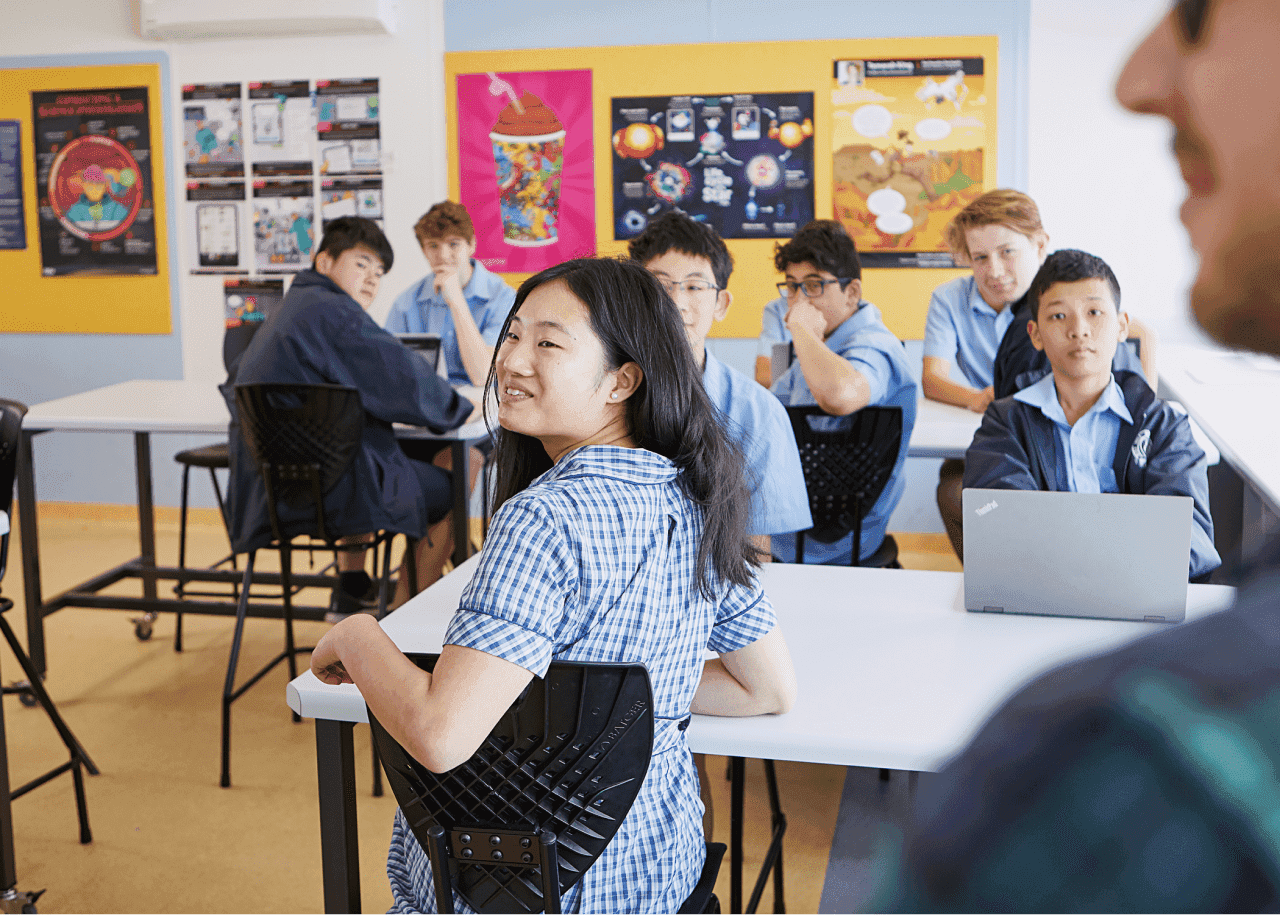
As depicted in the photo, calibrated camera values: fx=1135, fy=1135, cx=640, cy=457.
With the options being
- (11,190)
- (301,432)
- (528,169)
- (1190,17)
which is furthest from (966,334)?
(11,190)

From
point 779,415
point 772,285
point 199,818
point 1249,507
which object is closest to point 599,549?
point 779,415

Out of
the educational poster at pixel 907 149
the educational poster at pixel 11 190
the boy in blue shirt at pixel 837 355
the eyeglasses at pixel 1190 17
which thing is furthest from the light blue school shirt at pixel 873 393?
the educational poster at pixel 11 190

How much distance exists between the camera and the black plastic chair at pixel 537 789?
108 centimetres

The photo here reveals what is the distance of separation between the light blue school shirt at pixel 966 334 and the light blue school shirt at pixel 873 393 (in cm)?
97

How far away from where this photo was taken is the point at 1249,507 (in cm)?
323

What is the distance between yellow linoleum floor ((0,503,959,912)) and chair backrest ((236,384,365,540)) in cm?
64

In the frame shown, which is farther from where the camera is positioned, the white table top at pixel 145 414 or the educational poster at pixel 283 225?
the educational poster at pixel 283 225

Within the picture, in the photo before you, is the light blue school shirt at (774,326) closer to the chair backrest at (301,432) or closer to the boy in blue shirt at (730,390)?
the boy in blue shirt at (730,390)

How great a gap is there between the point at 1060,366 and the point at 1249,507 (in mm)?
1424

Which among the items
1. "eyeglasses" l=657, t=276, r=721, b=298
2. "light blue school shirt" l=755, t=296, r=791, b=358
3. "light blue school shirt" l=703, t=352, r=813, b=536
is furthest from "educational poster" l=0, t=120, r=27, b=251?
"light blue school shirt" l=703, t=352, r=813, b=536

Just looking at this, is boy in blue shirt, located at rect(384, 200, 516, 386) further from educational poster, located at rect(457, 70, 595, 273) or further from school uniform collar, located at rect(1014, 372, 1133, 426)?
school uniform collar, located at rect(1014, 372, 1133, 426)

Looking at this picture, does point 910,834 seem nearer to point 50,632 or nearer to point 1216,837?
point 1216,837

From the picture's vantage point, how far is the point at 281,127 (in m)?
5.08

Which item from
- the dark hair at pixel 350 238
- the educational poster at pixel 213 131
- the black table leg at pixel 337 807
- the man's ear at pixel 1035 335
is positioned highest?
the educational poster at pixel 213 131
